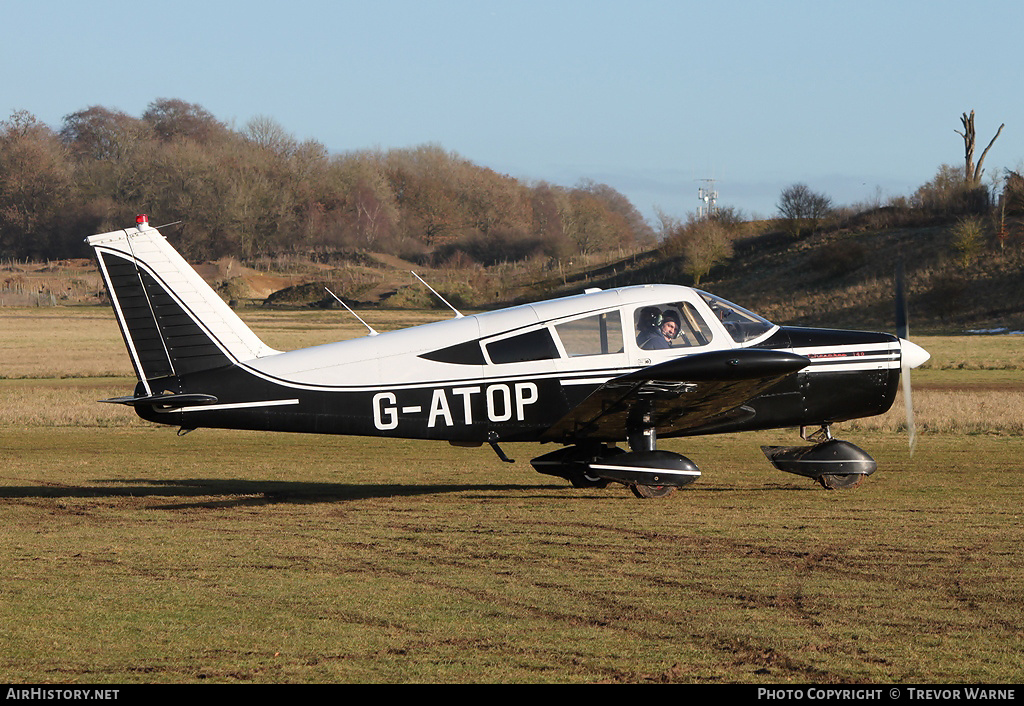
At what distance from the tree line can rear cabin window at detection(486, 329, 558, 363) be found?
254 ft

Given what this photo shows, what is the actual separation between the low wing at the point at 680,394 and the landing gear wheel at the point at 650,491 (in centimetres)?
64

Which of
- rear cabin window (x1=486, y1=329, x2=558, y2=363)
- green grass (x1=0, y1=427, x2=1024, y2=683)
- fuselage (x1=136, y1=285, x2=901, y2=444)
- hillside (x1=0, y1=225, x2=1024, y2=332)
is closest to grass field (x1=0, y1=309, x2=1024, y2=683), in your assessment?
green grass (x1=0, y1=427, x2=1024, y2=683)

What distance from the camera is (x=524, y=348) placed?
11867 mm

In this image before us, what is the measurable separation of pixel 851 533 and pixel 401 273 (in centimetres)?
8207

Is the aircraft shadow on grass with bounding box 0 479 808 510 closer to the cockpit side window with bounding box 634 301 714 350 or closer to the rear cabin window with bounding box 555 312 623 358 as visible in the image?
the rear cabin window with bounding box 555 312 623 358

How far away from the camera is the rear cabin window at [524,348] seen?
11.8 m

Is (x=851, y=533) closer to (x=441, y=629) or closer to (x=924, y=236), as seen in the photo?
(x=441, y=629)

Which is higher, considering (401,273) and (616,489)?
(401,273)

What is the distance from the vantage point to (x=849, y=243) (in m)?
72.2

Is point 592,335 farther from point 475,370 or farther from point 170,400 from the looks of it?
point 170,400

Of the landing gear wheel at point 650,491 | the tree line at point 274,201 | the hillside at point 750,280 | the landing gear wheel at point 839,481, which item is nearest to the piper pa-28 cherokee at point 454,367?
the landing gear wheel at point 650,491

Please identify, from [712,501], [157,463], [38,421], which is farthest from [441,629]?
[38,421]

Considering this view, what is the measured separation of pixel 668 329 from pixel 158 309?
5654 mm

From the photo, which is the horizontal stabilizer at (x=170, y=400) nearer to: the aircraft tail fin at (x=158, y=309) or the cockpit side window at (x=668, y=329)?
the aircraft tail fin at (x=158, y=309)
